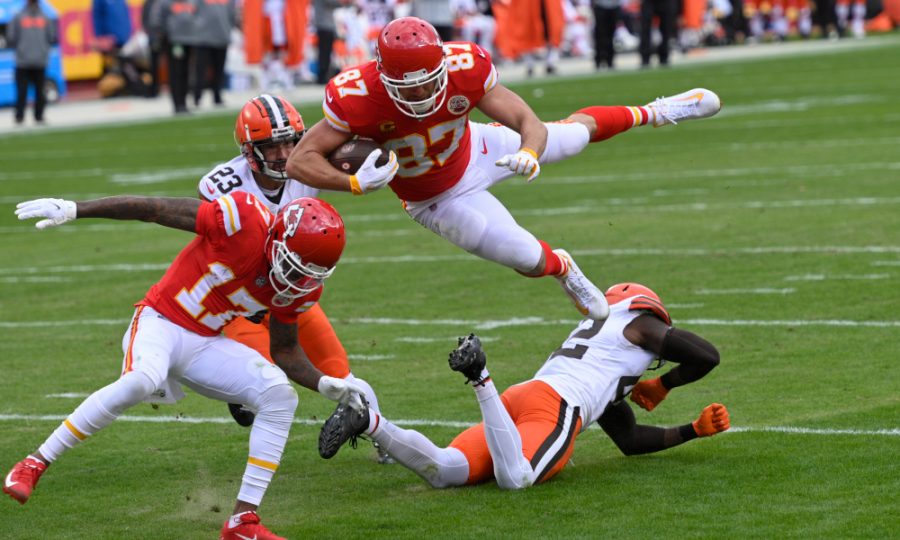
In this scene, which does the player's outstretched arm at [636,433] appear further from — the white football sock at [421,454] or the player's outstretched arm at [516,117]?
the player's outstretched arm at [516,117]

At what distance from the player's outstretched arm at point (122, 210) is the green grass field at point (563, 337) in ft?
3.71

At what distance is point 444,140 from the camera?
6.73 m

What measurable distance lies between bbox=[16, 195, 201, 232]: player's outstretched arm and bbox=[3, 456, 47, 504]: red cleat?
2.94 ft

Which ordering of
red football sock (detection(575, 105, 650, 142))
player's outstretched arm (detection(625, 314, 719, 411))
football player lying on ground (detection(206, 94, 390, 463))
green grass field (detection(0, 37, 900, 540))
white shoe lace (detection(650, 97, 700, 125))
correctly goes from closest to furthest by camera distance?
green grass field (detection(0, 37, 900, 540)) < player's outstretched arm (detection(625, 314, 719, 411)) < football player lying on ground (detection(206, 94, 390, 463)) < red football sock (detection(575, 105, 650, 142)) < white shoe lace (detection(650, 97, 700, 125))

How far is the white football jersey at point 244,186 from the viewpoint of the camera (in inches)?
268

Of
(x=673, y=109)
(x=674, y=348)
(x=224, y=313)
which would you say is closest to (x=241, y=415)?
(x=224, y=313)

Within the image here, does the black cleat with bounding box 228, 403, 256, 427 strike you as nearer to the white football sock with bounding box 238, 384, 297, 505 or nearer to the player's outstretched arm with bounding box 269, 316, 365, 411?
the player's outstretched arm with bounding box 269, 316, 365, 411

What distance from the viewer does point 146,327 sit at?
566cm

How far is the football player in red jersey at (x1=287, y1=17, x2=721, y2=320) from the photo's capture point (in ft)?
20.8

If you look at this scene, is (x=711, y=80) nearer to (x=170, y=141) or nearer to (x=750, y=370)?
(x=170, y=141)

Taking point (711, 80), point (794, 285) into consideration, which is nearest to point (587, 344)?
point (794, 285)

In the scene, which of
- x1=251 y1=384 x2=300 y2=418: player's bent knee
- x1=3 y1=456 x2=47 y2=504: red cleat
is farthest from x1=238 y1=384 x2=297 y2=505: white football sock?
x1=3 y1=456 x2=47 y2=504: red cleat

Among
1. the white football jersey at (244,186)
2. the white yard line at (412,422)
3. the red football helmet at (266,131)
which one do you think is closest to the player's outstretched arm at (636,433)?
the white yard line at (412,422)

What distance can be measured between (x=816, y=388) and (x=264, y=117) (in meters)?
2.83
